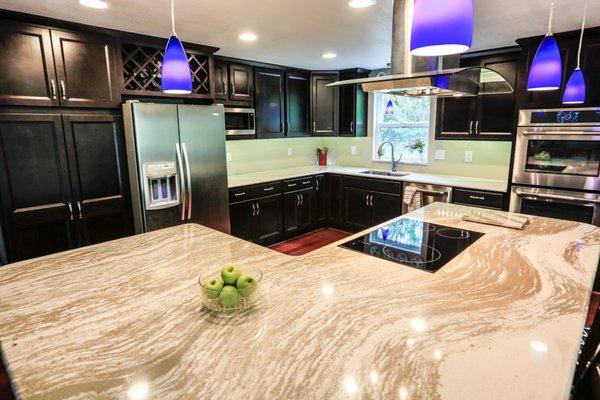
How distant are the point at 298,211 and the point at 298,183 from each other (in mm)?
378

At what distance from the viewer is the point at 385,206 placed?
4.29 metres

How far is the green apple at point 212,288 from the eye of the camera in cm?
116

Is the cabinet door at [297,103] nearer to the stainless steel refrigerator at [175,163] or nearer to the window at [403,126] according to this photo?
the window at [403,126]

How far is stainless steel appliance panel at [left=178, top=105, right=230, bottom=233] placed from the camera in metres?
3.20

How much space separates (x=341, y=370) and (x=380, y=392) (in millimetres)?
114

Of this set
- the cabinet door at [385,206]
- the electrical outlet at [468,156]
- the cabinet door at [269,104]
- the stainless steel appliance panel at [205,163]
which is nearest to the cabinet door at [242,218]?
the stainless steel appliance panel at [205,163]

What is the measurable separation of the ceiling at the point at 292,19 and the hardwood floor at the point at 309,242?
2275 mm

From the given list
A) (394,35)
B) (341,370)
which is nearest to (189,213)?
(394,35)

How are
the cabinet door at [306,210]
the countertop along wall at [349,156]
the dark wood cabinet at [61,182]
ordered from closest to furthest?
the dark wood cabinet at [61,182]
the countertop along wall at [349,156]
the cabinet door at [306,210]

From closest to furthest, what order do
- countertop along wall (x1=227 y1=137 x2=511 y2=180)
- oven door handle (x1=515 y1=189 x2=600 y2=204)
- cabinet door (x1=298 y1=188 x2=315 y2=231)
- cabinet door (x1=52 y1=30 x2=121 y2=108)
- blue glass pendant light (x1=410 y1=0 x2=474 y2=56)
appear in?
blue glass pendant light (x1=410 y1=0 x2=474 y2=56), cabinet door (x1=52 y1=30 x2=121 y2=108), oven door handle (x1=515 y1=189 x2=600 y2=204), countertop along wall (x1=227 y1=137 x2=511 y2=180), cabinet door (x1=298 y1=188 x2=315 y2=231)

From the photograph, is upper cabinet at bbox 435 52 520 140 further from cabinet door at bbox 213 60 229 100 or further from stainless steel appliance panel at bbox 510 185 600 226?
cabinet door at bbox 213 60 229 100

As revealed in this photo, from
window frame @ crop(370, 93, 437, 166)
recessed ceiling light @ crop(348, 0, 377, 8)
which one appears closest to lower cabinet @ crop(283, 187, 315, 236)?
window frame @ crop(370, 93, 437, 166)

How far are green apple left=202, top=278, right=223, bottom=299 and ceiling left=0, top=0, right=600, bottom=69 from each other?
1860 millimetres

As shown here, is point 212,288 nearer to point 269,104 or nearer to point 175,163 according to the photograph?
point 175,163
